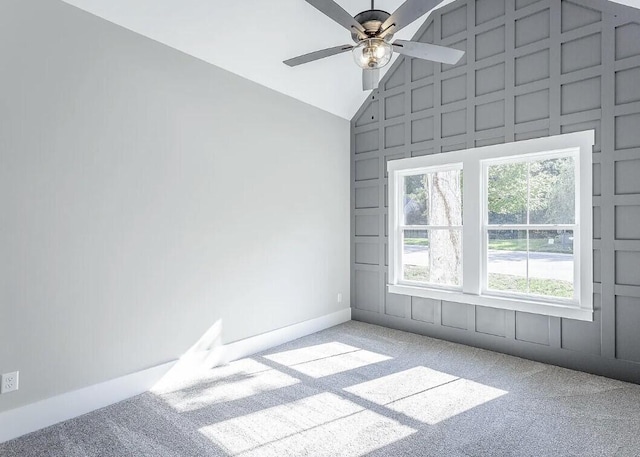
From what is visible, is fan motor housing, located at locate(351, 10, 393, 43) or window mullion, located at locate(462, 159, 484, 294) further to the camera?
window mullion, located at locate(462, 159, 484, 294)

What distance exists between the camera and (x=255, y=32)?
129 inches

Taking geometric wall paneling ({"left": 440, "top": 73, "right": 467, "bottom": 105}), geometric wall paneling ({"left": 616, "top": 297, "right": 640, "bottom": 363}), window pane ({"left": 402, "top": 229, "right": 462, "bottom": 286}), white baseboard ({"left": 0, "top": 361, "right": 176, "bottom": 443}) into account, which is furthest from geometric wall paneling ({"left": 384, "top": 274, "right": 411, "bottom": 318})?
white baseboard ({"left": 0, "top": 361, "right": 176, "bottom": 443})

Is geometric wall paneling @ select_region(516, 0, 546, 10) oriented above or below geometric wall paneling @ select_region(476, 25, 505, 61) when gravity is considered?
above

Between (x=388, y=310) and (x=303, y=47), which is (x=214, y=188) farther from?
(x=388, y=310)

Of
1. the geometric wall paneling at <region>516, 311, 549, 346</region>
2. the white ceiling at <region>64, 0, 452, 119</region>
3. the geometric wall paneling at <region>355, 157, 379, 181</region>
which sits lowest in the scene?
the geometric wall paneling at <region>516, 311, 549, 346</region>

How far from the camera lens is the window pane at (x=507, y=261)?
11.9ft

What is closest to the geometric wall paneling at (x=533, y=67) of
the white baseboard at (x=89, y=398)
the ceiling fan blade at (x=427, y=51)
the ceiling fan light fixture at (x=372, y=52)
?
the ceiling fan blade at (x=427, y=51)

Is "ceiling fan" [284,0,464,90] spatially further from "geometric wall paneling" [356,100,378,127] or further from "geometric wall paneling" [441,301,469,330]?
"geometric wall paneling" [441,301,469,330]

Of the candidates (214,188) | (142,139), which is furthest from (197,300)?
(142,139)

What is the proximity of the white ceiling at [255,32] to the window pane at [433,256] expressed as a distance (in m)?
2.08

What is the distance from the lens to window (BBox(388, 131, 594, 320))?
3262 mm

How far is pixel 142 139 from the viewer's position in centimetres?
286

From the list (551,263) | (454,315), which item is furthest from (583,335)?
(454,315)

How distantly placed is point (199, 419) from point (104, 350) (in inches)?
34.8
